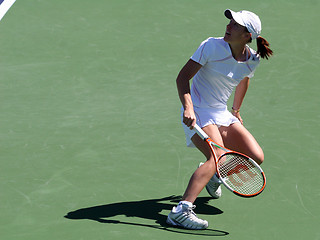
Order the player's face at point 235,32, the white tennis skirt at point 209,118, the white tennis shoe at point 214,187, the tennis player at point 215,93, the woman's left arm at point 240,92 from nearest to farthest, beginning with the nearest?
the tennis player at point 215,93 < the player's face at point 235,32 < the white tennis skirt at point 209,118 < the white tennis shoe at point 214,187 < the woman's left arm at point 240,92

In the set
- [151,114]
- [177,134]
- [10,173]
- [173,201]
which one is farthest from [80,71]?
[173,201]

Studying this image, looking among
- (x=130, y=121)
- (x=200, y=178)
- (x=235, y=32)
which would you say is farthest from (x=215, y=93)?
(x=130, y=121)

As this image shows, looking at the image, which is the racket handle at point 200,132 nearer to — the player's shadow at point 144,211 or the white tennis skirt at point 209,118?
the white tennis skirt at point 209,118

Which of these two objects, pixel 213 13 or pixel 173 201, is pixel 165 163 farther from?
pixel 213 13

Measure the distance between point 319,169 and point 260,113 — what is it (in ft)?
5.07

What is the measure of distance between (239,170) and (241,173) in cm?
5

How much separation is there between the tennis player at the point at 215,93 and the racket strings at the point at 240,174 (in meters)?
0.13

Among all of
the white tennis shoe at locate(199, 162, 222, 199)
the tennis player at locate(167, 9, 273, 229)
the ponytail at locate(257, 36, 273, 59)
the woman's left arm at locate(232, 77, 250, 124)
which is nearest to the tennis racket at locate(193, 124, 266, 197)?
the tennis player at locate(167, 9, 273, 229)

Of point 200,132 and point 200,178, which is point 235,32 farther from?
point 200,178

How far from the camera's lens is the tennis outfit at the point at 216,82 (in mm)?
6668

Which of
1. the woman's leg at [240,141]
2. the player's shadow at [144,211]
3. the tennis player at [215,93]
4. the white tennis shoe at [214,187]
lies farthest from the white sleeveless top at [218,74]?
the player's shadow at [144,211]

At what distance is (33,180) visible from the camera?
7.32 meters

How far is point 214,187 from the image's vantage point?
6.98 m

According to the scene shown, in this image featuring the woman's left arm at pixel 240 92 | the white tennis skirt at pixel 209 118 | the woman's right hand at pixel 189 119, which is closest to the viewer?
the woman's right hand at pixel 189 119
